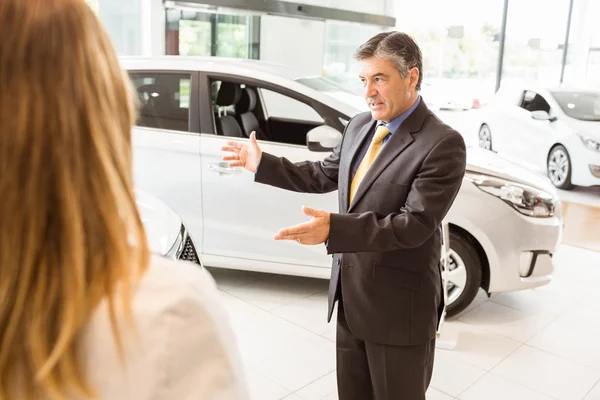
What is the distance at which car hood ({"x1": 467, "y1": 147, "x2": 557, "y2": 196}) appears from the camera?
352 cm

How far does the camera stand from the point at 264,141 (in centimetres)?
370

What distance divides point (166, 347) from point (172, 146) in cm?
322

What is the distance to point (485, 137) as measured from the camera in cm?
880

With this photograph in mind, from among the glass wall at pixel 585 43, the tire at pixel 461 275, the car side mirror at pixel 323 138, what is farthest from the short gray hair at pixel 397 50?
the glass wall at pixel 585 43

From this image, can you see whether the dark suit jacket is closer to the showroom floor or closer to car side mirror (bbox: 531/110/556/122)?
the showroom floor

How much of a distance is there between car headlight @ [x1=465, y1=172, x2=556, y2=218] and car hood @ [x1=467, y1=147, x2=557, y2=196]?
3 cm

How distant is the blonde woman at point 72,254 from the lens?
2.08 feet

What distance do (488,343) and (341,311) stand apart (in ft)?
5.48

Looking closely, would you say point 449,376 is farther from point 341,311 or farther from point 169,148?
point 169,148

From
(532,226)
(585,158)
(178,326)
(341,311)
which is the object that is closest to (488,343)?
(532,226)

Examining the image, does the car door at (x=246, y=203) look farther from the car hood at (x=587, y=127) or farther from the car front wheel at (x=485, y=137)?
the car front wheel at (x=485, y=137)

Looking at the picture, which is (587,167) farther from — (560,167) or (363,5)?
(363,5)

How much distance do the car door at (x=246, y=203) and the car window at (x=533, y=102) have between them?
524cm

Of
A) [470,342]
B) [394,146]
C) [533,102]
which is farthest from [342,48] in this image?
[394,146]
